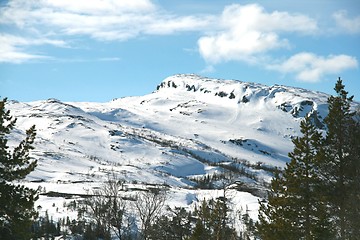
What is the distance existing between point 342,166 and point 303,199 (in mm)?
3761

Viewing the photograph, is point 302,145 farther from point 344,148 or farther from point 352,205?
point 352,205

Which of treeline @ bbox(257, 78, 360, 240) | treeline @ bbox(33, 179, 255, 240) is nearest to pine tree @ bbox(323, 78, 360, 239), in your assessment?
treeline @ bbox(257, 78, 360, 240)

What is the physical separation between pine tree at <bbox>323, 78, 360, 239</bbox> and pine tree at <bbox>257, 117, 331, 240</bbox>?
70 cm

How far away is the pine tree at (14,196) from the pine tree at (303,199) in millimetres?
15964

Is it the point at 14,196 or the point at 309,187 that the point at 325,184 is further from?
the point at 14,196

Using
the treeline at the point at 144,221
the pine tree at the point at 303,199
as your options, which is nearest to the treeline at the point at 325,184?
the pine tree at the point at 303,199

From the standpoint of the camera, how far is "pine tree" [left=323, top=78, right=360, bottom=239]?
80.4 ft

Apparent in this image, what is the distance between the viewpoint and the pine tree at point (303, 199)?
2683 centimetres

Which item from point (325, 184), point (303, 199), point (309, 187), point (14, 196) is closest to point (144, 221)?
point (303, 199)

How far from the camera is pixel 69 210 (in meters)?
197

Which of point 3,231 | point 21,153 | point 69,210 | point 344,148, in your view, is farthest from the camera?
point 69,210

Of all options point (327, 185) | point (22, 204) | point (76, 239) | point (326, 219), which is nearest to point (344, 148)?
point (327, 185)

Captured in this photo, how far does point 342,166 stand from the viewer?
25953 millimetres

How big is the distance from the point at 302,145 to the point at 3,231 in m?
18.8
